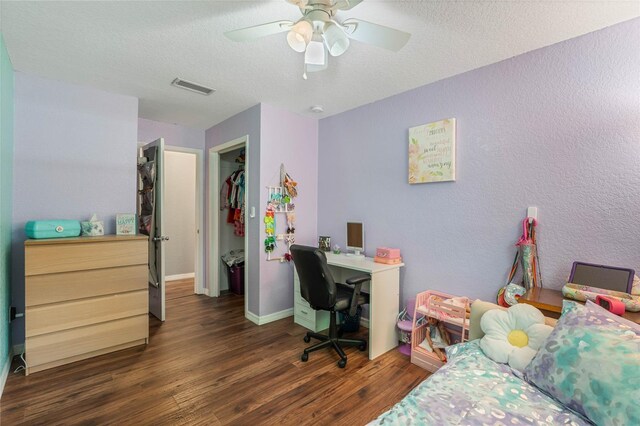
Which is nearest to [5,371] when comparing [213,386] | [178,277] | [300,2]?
[213,386]

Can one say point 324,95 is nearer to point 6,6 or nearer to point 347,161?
point 347,161

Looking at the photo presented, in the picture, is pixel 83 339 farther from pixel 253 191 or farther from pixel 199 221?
pixel 199 221

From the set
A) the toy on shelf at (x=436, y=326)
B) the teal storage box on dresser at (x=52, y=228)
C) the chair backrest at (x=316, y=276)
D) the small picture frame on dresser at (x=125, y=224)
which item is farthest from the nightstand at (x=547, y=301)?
the teal storage box on dresser at (x=52, y=228)

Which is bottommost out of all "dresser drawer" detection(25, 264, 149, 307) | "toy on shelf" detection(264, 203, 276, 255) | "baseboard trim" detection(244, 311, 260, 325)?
"baseboard trim" detection(244, 311, 260, 325)

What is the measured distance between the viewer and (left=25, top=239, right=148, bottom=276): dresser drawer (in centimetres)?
218

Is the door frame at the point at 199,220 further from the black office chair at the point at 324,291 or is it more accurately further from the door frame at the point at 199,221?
the black office chair at the point at 324,291

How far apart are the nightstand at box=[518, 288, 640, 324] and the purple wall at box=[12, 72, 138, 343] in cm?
351

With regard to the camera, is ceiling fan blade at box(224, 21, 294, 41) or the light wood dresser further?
the light wood dresser

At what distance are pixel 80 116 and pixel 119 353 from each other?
2193 millimetres

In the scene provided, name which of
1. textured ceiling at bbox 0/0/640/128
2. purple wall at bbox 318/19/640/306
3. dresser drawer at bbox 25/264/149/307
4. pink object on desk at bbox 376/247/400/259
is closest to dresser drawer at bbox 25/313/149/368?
dresser drawer at bbox 25/264/149/307

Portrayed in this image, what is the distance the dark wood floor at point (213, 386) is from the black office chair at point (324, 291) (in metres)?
0.11

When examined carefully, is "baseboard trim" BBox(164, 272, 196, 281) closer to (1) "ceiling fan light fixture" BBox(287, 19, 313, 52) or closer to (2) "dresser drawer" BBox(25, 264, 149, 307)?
(2) "dresser drawer" BBox(25, 264, 149, 307)

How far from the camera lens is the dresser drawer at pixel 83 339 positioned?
2.21 metres

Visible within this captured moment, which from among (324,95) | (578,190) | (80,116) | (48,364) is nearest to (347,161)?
(324,95)
